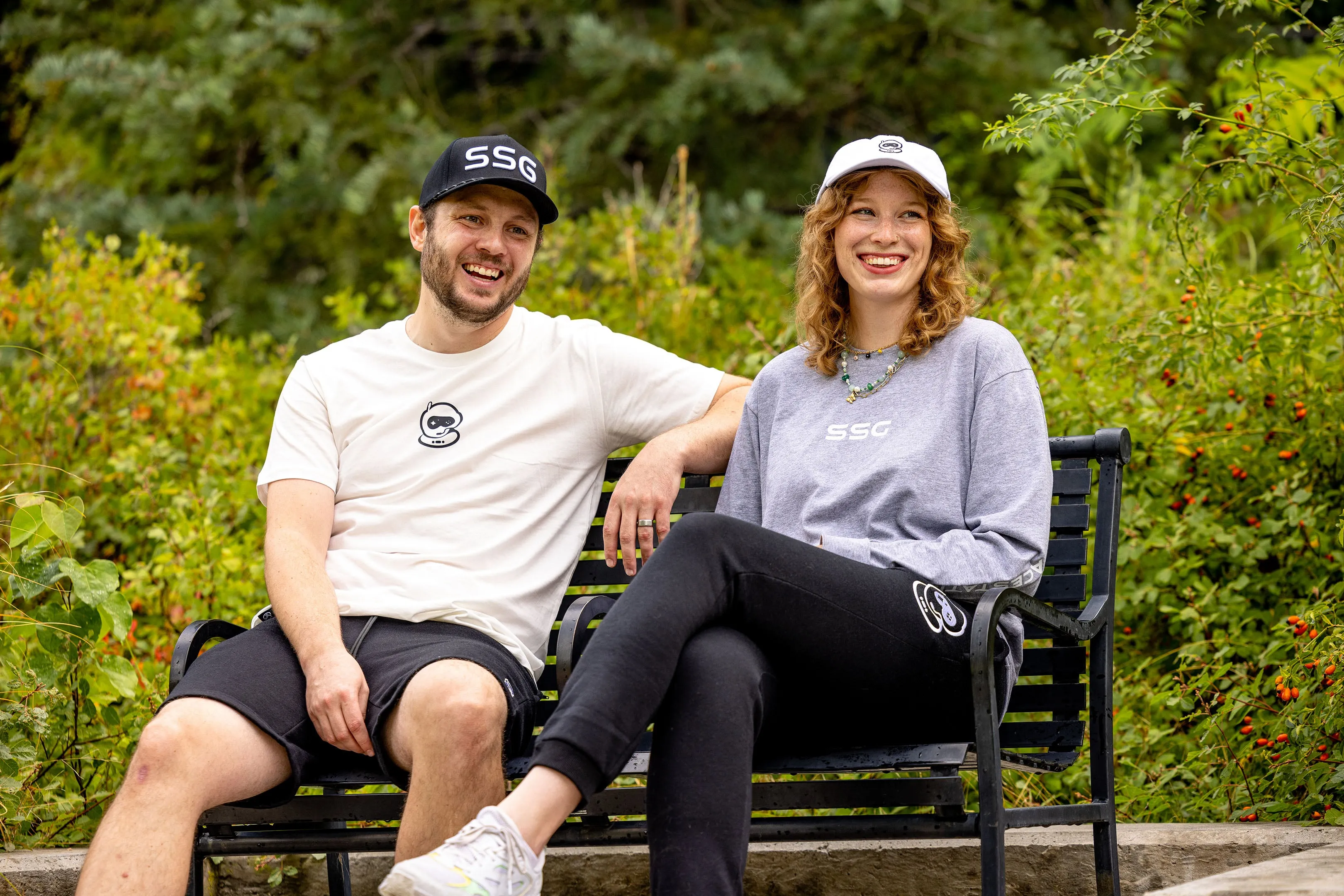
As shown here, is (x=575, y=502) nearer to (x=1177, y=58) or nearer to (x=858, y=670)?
(x=858, y=670)

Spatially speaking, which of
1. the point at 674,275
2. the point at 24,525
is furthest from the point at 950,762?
the point at 674,275

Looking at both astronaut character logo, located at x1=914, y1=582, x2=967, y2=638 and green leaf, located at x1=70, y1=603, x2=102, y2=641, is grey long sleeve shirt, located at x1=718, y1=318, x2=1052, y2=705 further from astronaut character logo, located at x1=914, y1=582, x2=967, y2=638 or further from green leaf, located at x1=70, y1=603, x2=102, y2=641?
green leaf, located at x1=70, y1=603, x2=102, y2=641

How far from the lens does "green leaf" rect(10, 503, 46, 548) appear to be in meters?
3.22

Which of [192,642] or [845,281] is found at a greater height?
[845,281]

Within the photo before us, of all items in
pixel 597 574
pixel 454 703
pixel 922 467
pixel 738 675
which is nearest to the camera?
pixel 738 675

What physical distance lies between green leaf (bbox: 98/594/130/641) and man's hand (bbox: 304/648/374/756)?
0.80 m

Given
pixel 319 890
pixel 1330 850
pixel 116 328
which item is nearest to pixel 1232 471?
pixel 1330 850

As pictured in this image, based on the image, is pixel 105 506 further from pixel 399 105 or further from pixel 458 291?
pixel 399 105

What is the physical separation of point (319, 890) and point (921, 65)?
612 cm

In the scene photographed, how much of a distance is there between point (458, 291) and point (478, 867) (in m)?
1.51

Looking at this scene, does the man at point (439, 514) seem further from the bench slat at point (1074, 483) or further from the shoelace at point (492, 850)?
the bench slat at point (1074, 483)

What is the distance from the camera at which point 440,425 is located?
3.21m

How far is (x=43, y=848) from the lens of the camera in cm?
348

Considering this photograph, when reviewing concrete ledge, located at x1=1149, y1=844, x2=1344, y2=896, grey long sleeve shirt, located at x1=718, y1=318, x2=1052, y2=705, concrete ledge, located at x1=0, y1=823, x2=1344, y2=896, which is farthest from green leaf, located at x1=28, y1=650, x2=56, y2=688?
concrete ledge, located at x1=1149, y1=844, x2=1344, y2=896
